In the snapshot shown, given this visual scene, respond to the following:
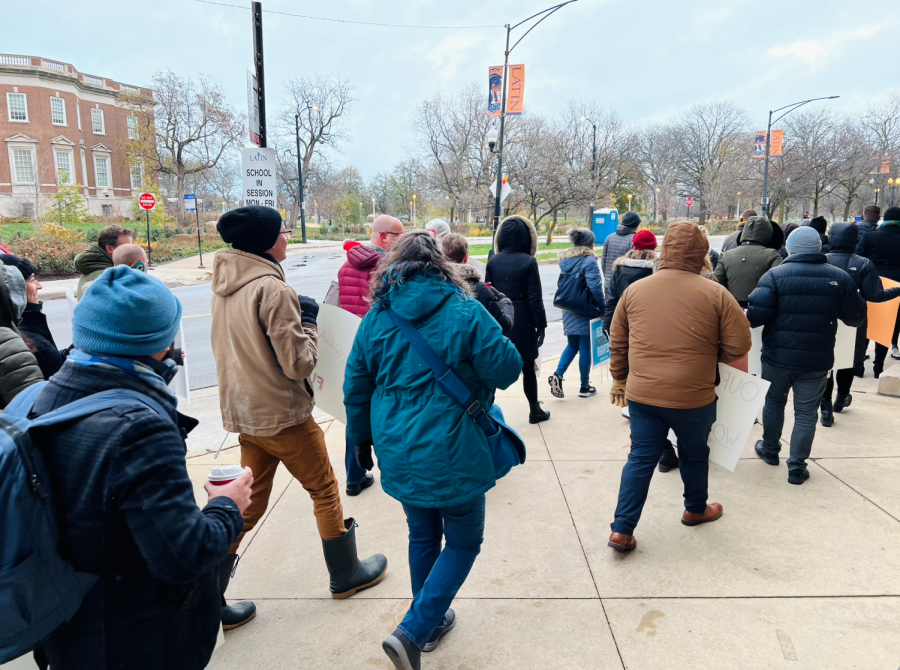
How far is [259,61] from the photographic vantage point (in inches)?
Answer: 313

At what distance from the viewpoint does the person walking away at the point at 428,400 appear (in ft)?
7.34

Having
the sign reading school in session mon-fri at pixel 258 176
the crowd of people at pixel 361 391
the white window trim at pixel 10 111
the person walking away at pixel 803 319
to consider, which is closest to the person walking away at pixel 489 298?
the crowd of people at pixel 361 391

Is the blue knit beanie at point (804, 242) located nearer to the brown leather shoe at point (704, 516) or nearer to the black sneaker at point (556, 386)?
the brown leather shoe at point (704, 516)

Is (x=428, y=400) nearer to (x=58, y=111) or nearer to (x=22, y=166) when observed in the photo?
(x=22, y=166)

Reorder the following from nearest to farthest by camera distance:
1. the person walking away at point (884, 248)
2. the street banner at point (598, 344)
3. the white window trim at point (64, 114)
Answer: the street banner at point (598, 344)
the person walking away at point (884, 248)
the white window trim at point (64, 114)

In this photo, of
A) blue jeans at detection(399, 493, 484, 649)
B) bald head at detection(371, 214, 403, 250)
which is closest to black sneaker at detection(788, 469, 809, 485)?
blue jeans at detection(399, 493, 484, 649)

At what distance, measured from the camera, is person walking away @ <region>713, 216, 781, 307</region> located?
5.16m

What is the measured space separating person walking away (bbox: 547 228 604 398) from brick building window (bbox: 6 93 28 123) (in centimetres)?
6145

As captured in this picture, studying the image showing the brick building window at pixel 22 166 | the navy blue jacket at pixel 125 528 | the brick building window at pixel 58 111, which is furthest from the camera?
the brick building window at pixel 58 111

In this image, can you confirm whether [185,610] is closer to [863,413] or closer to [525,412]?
[525,412]

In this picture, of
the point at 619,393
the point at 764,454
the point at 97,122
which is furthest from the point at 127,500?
the point at 97,122

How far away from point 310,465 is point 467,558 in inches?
37.9

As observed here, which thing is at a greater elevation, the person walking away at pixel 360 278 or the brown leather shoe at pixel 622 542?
the person walking away at pixel 360 278

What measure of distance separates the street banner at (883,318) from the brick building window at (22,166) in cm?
6086
